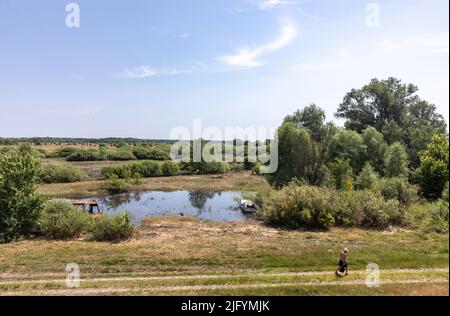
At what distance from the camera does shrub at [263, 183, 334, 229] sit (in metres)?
25.9

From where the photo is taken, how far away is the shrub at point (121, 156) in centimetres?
9425

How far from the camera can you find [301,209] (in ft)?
87.6

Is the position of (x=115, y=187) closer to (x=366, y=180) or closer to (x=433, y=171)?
(x=366, y=180)

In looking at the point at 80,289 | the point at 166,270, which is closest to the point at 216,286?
the point at 166,270

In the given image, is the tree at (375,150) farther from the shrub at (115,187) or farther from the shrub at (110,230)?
the shrub at (115,187)

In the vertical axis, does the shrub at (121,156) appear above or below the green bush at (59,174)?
above

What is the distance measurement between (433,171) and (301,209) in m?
13.2

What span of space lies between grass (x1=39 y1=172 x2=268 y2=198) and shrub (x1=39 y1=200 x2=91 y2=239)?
2528 cm

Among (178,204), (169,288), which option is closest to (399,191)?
(169,288)

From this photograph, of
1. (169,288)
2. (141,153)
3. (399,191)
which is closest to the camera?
(169,288)

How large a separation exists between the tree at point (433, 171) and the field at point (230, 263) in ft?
26.3

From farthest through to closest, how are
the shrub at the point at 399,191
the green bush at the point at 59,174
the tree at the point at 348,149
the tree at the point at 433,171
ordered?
the green bush at the point at 59,174 < the tree at the point at 348,149 < the shrub at the point at 399,191 < the tree at the point at 433,171

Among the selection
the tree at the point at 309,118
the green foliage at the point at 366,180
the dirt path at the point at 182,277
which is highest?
the tree at the point at 309,118

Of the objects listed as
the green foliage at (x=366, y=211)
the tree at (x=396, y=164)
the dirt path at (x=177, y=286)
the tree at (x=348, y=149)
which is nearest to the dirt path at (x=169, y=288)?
the dirt path at (x=177, y=286)
